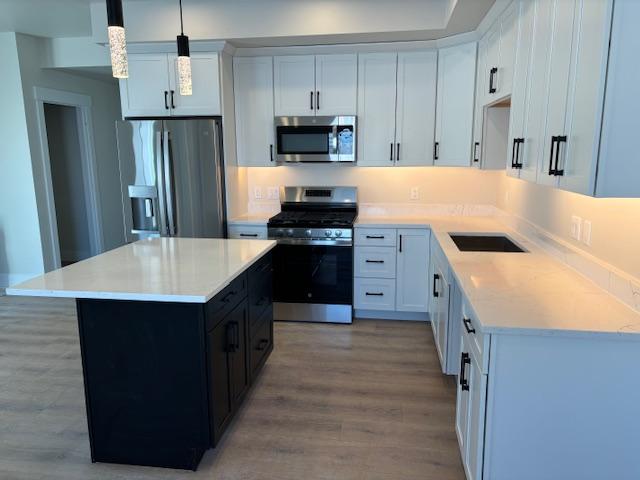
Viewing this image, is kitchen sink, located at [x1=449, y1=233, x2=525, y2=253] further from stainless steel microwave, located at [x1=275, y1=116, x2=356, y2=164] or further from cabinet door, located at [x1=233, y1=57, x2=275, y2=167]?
cabinet door, located at [x1=233, y1=57, x2=275, y2=167]

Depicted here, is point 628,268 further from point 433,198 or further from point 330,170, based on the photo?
point 330,170

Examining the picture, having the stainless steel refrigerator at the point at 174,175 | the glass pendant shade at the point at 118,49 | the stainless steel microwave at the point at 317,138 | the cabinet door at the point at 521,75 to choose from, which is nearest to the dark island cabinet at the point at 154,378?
the glass pendant shade at the point at 118,49

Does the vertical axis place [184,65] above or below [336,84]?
below

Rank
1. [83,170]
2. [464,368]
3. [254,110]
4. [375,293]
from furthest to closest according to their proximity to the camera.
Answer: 1. [83,170]
2. [254,110]
3. [375,293]
4. [464,368]

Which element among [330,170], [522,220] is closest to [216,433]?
[522,220]

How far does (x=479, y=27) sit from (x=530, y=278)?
219cm

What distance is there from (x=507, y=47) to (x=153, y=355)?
262 cm

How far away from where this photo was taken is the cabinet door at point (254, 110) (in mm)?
4098

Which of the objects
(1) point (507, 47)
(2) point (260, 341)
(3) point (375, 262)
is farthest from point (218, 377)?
(1) point (507, 47)

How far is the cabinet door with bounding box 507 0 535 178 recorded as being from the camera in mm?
2213

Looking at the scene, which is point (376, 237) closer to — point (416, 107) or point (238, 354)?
point (416, 107)

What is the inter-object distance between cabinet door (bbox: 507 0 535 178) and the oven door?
5.89ft

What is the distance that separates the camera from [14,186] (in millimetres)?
4875

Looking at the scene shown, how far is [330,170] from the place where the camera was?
14.7 ft
